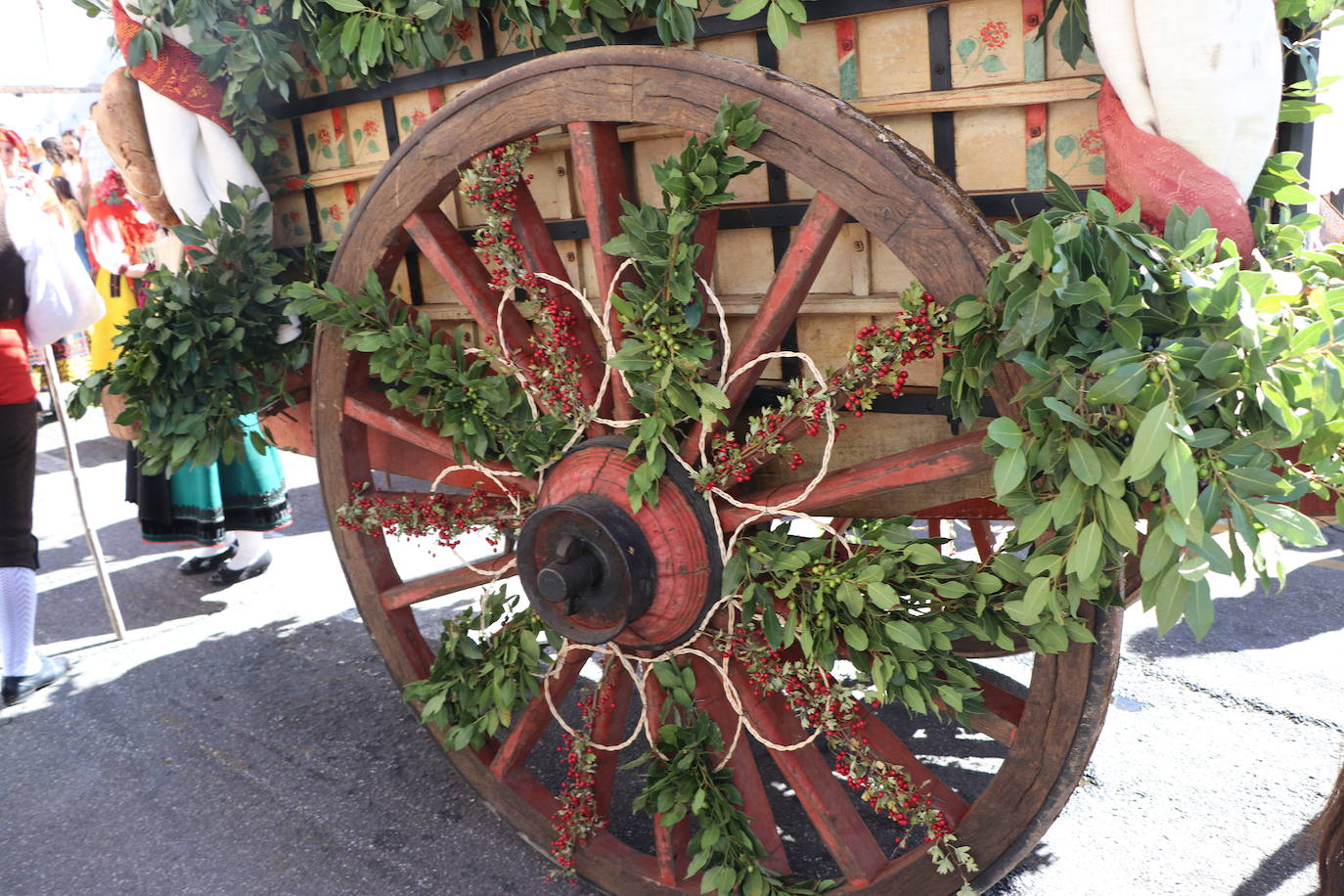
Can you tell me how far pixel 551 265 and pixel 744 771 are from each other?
0.90 m

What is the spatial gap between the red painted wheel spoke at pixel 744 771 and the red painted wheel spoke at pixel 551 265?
1.67ft

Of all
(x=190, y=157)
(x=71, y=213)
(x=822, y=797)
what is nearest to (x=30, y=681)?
(x=190, y=157)

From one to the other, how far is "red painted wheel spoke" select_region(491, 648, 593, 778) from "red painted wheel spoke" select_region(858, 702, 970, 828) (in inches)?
20.9

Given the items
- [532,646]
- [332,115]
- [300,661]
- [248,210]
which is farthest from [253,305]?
[300,661]

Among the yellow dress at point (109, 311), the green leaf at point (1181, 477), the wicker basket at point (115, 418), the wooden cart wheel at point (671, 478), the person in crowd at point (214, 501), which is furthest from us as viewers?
the yellow dress at point (109, 311)

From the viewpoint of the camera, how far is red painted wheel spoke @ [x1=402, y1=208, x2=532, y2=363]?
180cm

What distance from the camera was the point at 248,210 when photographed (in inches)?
84.8

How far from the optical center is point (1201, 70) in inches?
47.2

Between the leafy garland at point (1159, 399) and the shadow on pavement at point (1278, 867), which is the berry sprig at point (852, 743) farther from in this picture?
the shadow on pavement at point (1278, 867)

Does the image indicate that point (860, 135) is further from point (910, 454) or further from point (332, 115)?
point (332, 115)

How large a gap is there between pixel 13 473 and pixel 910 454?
2539 millimetres

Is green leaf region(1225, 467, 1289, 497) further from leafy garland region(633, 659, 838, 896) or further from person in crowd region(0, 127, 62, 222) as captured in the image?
person in crowd region(0, 127, 62, 222)

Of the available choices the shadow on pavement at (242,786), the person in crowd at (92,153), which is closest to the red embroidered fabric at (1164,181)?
the shadow on pavement at (242,786)

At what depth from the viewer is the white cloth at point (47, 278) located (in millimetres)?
2854
